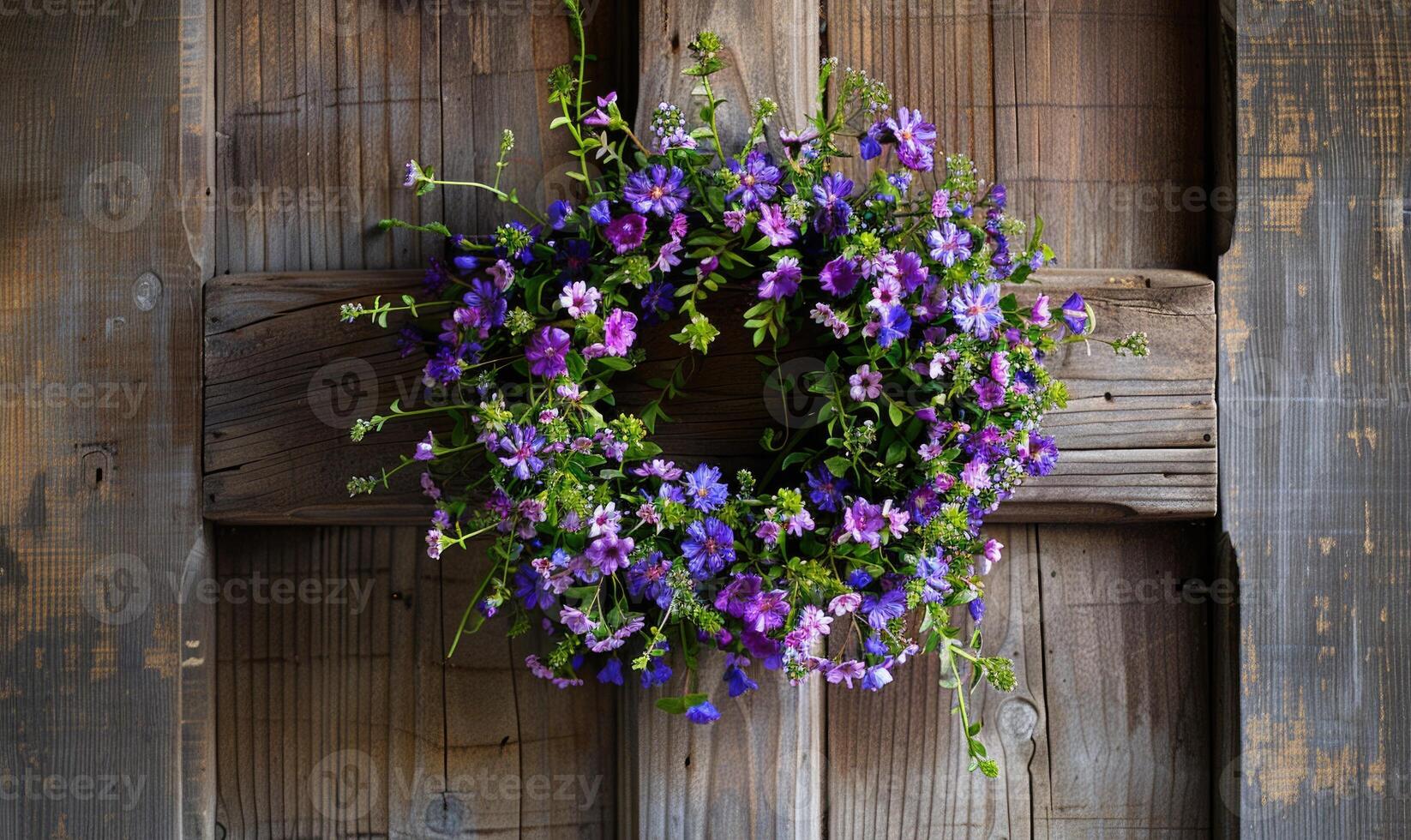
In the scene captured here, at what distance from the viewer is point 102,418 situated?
1.63 meters

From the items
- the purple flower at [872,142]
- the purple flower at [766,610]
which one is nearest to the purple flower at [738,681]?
the purple flower at [766,610]

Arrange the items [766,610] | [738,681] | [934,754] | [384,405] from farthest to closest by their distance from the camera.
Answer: [934,754] → [384,405] → [738,681] → [766,610]

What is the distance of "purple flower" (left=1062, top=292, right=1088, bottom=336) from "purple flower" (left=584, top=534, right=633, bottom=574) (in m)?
0.73

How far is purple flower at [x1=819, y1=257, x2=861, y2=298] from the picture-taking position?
4.46ft

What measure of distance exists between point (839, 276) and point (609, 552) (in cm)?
50

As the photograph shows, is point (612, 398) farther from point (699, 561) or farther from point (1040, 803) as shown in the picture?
point (1040, 803)

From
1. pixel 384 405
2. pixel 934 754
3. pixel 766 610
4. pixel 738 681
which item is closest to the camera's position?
pixel 766 610

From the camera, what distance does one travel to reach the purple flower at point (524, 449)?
4.38ft

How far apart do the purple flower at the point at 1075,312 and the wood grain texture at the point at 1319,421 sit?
0.34 m

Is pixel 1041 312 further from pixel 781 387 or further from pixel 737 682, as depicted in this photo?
pixel 737 682

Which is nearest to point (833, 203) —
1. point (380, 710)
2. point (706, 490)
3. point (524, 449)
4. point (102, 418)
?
point (706, 490)

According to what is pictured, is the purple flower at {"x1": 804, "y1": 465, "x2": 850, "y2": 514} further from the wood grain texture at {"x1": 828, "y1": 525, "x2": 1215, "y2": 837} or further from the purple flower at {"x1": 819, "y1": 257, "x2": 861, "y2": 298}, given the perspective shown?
the wood grain texture at {"x1": 828, "y1": 525, "x2": 1215, "y2": 837}

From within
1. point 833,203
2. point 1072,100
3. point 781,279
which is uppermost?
point 1072,100

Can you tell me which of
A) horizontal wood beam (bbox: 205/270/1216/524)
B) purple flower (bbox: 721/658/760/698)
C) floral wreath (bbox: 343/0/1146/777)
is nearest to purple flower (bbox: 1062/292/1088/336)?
floral wreath (bbox: 343/0/1146/777)
